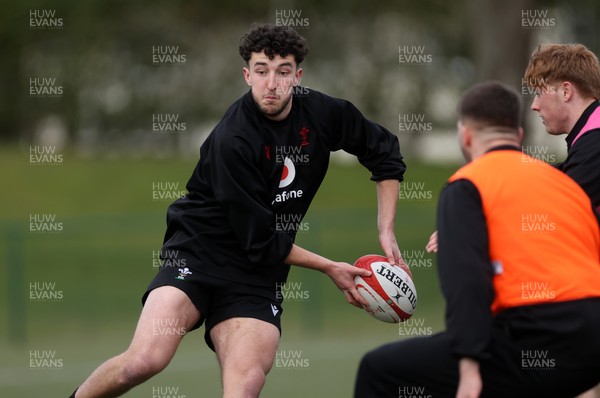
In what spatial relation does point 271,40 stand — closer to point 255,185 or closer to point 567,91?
point 255,185

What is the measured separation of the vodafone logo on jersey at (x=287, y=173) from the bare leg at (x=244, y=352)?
0.78m

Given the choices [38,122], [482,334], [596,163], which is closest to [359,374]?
[482,334]

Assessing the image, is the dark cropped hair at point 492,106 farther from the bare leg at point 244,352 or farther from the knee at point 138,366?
the knee at point 138,366

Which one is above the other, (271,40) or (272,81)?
(271,40)

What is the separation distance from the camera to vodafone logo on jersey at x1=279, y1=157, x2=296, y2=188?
6.10 m

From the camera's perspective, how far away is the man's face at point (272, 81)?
5.92 metres

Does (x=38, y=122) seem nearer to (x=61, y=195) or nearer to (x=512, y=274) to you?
(x=61, y=195)

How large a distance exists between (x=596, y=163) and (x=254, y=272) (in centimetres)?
193

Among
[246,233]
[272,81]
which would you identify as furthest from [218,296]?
[272,81]

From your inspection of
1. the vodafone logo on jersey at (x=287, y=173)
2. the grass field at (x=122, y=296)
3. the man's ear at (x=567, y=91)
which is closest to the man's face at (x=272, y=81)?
the vodafone logo on jersey at (x=287, y=173)

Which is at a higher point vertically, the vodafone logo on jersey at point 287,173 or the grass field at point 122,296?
the vodafone logo on jersey at point 287,173

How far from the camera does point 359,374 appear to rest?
4645mm

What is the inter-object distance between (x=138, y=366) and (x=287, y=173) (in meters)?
1.32

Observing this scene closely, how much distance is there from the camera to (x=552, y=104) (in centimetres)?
626
